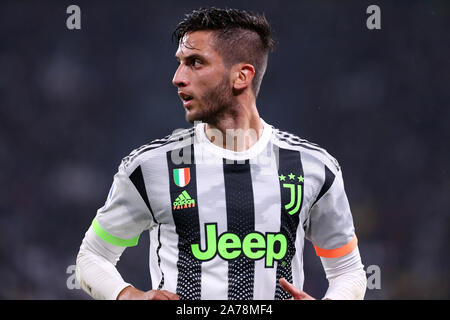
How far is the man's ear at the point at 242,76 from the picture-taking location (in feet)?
7.06

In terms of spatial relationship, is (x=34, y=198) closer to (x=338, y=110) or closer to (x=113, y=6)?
(x=113, y=6)

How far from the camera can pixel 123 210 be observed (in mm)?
2100

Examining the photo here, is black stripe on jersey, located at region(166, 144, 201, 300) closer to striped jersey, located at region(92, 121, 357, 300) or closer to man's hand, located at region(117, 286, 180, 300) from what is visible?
striped jersey, located at region(92, 121, 357, 300)

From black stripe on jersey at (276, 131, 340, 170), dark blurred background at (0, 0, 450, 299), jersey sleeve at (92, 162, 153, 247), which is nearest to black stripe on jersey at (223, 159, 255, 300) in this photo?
black stripe on jersey at (276, 131, 340, 170)

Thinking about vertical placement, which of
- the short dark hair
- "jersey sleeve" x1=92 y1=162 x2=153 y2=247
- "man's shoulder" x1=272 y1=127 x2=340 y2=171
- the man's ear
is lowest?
"jersey sleeve" x1=92 y1=162 x2=153 y2=247

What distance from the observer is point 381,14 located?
4.93 m

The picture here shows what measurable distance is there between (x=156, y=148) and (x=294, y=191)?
559 mm

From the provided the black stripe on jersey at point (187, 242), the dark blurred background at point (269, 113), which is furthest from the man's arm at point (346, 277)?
the dark blurred background at point (269, 113)

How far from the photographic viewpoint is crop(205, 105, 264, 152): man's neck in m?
2.18

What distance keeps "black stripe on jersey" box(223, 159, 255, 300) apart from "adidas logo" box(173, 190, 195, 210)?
0.14 metres

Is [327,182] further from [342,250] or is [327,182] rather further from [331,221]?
[342,250]

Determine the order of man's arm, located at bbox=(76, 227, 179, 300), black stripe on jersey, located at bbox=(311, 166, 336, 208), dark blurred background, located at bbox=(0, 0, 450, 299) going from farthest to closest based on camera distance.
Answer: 1. dark blurred background, located at bbox=(0, 0, 450, 299)
2. black stripe on jersey, located at bbox=(311, 166, 336, 208)
3. man's arm, located at bbox=(76, 227, 179, 300)

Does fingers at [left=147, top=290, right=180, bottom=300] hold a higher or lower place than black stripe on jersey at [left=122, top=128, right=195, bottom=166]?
lower
